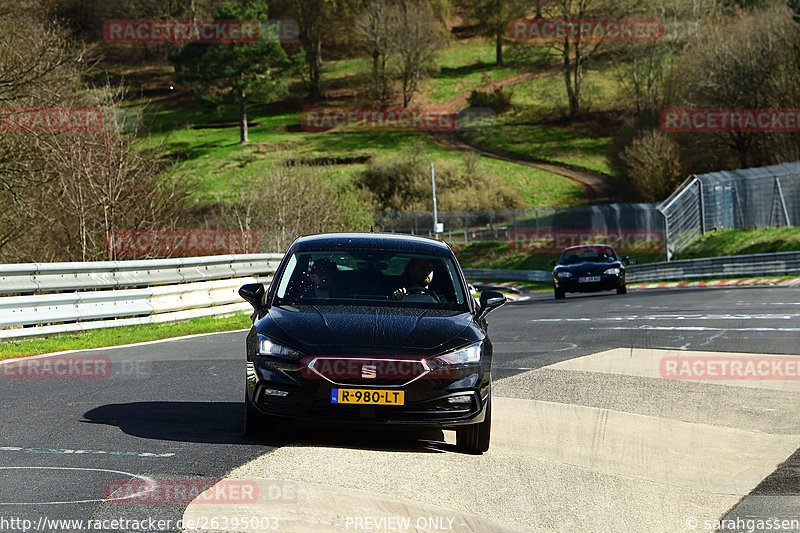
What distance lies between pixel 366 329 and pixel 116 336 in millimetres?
9669

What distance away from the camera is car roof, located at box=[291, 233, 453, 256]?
8.47 m

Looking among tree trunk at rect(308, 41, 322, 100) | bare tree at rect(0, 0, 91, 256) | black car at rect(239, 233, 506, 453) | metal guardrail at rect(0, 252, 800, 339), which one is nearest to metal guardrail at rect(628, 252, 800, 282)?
metal guardrail at rect(0, 252, 800, 339)

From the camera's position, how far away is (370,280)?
8.20m

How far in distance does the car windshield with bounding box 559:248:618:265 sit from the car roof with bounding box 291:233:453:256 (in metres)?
21.0

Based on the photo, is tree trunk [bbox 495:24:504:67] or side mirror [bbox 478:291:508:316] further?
tree trunk [bbox 495:24:504:67]

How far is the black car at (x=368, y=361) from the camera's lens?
270 inches

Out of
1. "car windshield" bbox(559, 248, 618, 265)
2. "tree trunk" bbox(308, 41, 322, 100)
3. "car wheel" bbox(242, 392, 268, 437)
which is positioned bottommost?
"car windshield" bbox(559, 248, 618, 265)

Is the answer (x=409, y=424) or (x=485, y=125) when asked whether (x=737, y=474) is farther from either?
(x=485, y=125)

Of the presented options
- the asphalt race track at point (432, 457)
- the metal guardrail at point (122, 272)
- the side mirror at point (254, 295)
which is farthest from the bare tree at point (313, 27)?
the side mirror at point (254, 295)

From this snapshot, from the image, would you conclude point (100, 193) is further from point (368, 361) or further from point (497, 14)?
point (497, 14)

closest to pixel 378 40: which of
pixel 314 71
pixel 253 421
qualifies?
pixel 314 71

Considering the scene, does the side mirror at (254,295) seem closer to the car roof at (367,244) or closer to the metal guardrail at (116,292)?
the car roof at (367,244)

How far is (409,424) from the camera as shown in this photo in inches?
273

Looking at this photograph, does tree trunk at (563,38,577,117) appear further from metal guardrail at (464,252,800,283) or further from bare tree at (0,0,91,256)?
bare tree at (0,0,91,256)
